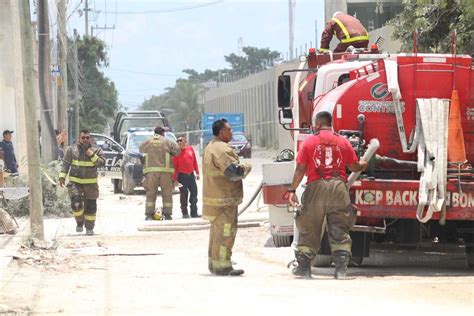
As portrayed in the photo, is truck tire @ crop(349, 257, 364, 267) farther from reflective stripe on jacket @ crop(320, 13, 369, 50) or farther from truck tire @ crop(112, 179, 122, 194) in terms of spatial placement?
truck tire @ crop(112, 179, 122, 194)

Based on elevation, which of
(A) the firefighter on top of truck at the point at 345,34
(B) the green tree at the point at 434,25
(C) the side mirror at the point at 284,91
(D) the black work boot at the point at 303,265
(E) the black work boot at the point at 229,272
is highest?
(B) the green tree at the point at 434,25

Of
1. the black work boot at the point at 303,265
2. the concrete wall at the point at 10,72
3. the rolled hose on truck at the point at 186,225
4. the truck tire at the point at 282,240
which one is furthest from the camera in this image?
the concrete wall at the point at 10,72

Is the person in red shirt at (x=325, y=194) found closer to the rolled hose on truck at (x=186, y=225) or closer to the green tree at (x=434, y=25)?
the rolled hose on truck at (x=186, y=225)

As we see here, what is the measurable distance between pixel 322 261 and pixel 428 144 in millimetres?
2018

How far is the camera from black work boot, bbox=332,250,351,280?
34.0 ft

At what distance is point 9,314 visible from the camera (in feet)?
26.3

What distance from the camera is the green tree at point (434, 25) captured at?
57.7ft

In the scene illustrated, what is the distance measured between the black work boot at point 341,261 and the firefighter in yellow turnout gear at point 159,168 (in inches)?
339

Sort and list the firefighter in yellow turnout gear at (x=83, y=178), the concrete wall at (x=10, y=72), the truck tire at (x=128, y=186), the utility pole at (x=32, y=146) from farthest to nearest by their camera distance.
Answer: the truck tire at (x=128, y=186) < the concrete wall at (x=10, y=72) < the firefighter in yellow turnout gear at (x=83, y=178) < the utility pole at (x=32, y=146)

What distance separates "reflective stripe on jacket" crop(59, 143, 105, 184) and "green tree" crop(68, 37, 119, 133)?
164 feet

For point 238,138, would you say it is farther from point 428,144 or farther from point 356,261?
point 428,144

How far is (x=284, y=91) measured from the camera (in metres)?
12.5

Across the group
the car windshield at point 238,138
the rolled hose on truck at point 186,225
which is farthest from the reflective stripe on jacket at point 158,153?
the car windshield at point 238,138

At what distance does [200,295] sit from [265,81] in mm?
62892
